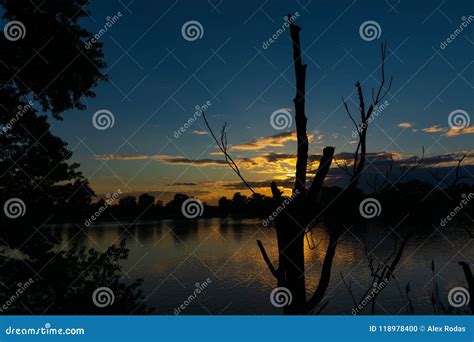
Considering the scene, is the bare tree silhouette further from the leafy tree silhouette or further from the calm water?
the calm water

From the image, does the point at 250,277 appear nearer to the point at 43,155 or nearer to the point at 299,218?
the point at 43,155

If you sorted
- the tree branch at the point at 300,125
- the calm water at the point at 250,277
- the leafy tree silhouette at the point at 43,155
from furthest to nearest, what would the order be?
the calm water at the point at 250,277, the leafy tree silhouette at the point at 43,155, the tree branch at the point at 300,125

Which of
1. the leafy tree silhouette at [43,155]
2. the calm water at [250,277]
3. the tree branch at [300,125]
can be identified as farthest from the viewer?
the calm water at [250,277]

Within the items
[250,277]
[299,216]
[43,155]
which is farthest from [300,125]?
[250,277]

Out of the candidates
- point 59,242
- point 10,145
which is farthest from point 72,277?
point 10,145

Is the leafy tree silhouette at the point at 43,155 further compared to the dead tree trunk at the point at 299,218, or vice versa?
the leafy tree silhouette at the point at 43,155

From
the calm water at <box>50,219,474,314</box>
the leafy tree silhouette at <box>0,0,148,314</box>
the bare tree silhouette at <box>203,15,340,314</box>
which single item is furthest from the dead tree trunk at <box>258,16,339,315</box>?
the calm water at <box>50,219,474,314</box>

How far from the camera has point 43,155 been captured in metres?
10.3

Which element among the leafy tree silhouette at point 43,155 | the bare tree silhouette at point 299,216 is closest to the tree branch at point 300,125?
the bare tree silhouette at point 299,216

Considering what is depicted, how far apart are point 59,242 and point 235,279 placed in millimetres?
37770

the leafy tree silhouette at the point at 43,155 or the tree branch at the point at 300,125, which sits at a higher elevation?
the tree branch at the point at 300,125

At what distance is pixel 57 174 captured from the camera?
10555mm

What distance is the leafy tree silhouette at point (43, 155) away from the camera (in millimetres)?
10102

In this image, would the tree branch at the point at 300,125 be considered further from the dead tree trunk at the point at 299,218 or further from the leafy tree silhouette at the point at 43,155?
the leafy tree silhouette at the point at 43,155
